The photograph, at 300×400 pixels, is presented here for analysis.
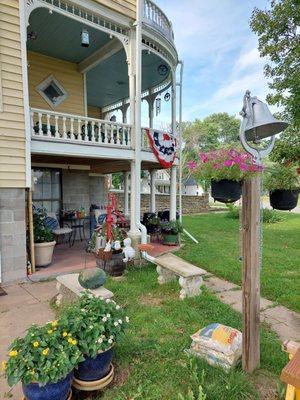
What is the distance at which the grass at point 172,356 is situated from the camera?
249 centimetres

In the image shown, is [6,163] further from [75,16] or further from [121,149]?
[75,16]

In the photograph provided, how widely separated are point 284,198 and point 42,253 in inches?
189

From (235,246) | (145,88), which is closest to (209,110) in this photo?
(145,88)

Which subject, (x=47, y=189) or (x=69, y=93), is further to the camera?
(x=47, y=189)

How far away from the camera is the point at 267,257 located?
7.26m

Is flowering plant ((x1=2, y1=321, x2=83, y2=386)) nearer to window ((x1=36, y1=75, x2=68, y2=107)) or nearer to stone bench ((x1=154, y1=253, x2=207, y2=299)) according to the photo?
stone bench ((x1=154, y1=253, x2=207, y2=299))

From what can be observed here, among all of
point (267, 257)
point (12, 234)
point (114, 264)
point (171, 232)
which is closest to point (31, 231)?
point (12, 234)

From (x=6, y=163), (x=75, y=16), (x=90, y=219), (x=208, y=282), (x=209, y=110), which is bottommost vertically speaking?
(x=208, y=282)

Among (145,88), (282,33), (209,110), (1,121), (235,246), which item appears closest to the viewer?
(1,121)

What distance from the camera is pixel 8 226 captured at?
209 inches

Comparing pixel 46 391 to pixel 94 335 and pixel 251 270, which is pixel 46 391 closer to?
pixel 94 335

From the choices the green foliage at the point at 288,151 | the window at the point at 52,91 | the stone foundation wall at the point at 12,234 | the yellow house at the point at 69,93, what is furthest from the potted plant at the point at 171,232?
the window at the point at 52,91

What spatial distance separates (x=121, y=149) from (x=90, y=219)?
3281 millimetres

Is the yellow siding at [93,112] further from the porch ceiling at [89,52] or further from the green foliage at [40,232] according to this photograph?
the green foliage at [40,232]
